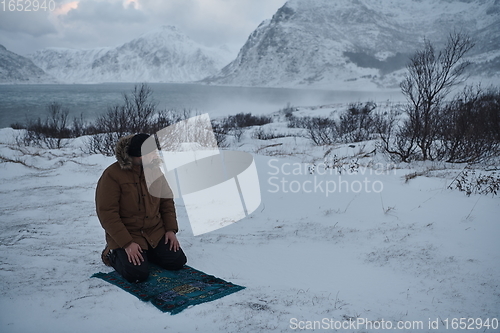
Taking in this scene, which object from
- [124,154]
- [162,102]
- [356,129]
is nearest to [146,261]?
[124,154]

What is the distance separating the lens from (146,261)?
3266mm

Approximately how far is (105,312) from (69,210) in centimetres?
361

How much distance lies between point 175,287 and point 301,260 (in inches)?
64.4

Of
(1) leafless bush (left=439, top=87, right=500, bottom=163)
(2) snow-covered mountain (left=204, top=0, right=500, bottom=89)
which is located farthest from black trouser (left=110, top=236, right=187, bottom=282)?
(2) snow-covered mountain (left=204, top=0, right=500, bottom=89)

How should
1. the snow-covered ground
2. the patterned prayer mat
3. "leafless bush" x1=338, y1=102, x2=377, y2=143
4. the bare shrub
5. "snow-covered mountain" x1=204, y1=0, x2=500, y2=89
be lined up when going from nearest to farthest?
1. the snow-covered ground
2. the patterned prayer mat
3. the bare shrub
4. "leafless bush" x1=338, y1=102, x2=377, y2=143
5. "snow-covered mountain" x1=204, y1=0, x2=500, y2=89

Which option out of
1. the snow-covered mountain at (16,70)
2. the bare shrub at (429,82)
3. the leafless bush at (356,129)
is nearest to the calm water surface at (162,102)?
the leafless bush at (356,129)

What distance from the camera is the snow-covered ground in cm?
269

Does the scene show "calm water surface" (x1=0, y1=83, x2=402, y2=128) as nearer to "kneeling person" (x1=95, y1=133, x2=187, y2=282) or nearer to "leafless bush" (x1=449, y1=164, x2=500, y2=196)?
"kneeling person" (x1=95, y1=133, x2=187, y2=282)

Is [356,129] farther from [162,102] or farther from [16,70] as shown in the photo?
[16,70]

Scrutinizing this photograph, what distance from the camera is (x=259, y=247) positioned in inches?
172

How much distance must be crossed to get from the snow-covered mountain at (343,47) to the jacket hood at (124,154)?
5658 inches

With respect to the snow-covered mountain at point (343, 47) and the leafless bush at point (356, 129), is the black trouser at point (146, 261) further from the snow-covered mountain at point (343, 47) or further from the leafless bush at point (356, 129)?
the snow-covered mountain at point (343, 47)

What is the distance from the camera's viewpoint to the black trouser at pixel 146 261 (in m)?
3.14

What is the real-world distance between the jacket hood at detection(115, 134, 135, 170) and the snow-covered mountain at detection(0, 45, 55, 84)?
179 m
